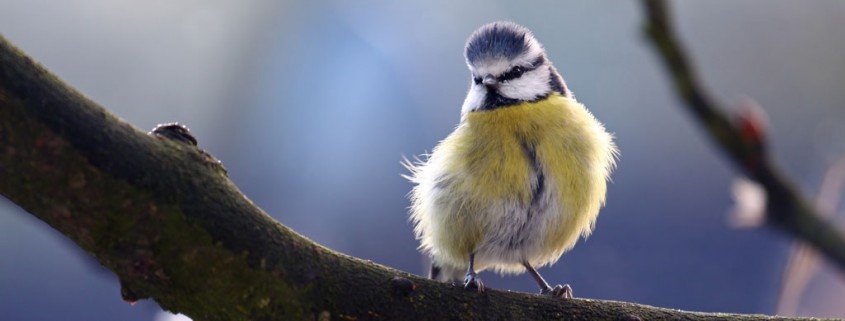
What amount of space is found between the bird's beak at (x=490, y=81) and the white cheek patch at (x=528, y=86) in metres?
0.02

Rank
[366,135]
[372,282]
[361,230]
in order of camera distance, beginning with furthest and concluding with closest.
→ [366,135] → [361,230] → [372,282]

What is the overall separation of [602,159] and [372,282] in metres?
1.01

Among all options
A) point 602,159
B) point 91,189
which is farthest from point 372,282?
point 602,159

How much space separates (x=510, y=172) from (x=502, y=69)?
39 cm

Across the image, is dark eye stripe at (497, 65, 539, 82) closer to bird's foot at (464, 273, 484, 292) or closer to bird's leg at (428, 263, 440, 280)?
bird's leg at (428, 263, 440, 280)

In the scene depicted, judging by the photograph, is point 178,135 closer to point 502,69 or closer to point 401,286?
point 401,286

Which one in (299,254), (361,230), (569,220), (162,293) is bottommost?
(162,293)

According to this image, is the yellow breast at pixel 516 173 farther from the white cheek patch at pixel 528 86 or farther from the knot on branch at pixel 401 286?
the knot on branch at pixel 401 286

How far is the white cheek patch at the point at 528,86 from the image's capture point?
233 centimetres

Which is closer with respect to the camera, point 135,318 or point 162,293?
point 162,293

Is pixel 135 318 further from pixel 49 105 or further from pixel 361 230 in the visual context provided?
pixel 49 105

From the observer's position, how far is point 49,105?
1206 mm

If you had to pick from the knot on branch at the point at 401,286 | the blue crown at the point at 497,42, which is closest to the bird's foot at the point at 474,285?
the knot on branch at the point at 401,286

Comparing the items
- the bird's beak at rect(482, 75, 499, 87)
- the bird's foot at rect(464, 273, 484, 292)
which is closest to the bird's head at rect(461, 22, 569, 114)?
the bird's beak at rect(482, 75, 499, 87)
